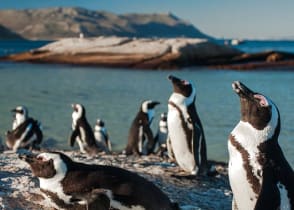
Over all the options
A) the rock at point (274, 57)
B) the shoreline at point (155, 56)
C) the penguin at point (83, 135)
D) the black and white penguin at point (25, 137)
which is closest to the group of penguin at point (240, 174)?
the black and white penguin at point (25, 137)

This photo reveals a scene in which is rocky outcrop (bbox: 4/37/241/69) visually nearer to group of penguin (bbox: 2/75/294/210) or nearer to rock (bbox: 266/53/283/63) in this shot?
rock (bbox: 266/53/283/63)

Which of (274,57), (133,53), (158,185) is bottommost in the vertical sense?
(158,185)

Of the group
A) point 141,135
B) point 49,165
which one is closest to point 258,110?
point 49,165

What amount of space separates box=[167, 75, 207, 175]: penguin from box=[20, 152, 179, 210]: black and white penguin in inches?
90.4

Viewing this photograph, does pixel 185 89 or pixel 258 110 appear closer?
pixel 258 110

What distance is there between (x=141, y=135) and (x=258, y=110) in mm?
5574

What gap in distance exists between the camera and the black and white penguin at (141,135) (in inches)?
370

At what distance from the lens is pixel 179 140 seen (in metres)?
6.48

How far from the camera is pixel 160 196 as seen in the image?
Result: 14.0 ft

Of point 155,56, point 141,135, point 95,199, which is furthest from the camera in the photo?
point 155,56

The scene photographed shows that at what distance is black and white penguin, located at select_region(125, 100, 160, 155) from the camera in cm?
941

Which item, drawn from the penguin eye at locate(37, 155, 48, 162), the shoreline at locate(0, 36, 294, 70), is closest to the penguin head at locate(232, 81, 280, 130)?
the penguin eye at locate(37, 155, 48, 162)

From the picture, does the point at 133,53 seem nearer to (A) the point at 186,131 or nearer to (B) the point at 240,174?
(A) the point at 186,131

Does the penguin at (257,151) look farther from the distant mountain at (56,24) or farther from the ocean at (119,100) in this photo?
the distant mountain at (56,24)
